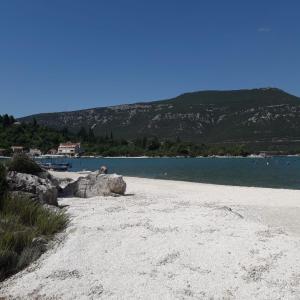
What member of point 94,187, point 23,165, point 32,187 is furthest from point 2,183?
point 94,187

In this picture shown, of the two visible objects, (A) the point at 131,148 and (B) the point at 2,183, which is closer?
(B) the point at 2,183

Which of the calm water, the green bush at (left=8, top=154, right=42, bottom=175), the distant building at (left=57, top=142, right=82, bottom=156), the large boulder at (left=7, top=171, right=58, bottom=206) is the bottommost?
the calm water

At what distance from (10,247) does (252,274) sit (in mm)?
4095

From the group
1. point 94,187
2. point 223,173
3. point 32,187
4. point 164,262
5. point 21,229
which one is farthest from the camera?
point 223,173

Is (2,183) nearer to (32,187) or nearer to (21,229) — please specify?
(32,187)

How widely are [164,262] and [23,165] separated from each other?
11.5 meters

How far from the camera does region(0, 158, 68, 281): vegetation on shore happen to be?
7.64m

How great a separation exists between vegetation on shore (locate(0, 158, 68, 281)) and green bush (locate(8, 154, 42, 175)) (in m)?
6.11

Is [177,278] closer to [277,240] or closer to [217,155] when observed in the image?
[277,240]

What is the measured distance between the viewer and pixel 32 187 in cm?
1340

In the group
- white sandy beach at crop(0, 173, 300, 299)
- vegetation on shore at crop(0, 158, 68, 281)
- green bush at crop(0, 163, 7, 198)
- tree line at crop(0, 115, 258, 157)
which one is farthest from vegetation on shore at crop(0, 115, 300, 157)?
white sandy beach at crop(0, 173, 300, 299)

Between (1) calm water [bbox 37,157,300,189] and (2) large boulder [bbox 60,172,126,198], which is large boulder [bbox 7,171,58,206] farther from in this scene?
(1) calm water [bbox 37,157,300,189]

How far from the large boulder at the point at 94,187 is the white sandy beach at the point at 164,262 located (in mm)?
6260

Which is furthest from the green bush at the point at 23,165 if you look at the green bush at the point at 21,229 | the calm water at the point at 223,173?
the calm water at the point at 223,173
